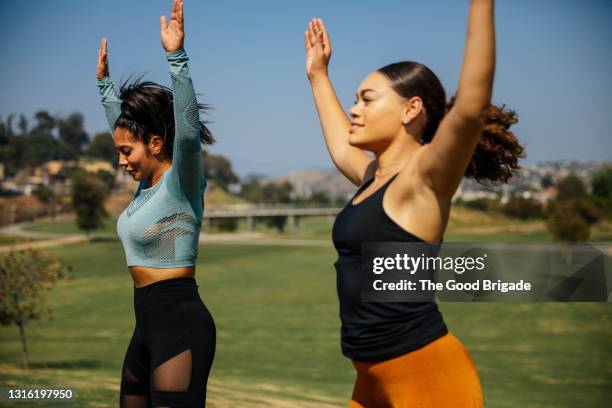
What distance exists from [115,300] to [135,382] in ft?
142

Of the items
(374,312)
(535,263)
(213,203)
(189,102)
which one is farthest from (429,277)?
(213,203)

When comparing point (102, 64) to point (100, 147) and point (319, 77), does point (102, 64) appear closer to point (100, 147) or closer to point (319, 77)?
point (319, 77)

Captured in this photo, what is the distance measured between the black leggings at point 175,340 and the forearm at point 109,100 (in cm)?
109

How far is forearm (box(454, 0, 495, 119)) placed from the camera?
246cm

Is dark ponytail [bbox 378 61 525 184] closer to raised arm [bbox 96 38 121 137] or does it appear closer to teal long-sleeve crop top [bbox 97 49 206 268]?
teal long-sleeve crop top [bbox 97 49 206 268]

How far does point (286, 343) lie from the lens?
107 ft

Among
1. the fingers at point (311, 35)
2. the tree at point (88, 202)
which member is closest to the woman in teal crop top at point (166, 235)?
the fingers at point (311, 35)

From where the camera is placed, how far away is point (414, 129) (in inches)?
118

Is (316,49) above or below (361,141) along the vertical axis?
above

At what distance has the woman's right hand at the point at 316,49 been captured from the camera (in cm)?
395

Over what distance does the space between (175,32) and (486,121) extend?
1.45 meters

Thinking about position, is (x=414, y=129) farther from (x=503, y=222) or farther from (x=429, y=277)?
(x=503, y=222)

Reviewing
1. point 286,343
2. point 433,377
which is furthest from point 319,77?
point 286,343

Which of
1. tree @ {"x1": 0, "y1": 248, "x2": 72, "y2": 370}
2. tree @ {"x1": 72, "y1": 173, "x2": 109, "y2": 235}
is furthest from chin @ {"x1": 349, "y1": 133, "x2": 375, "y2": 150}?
tree @ {"x1": 72, "y1": 173, "x2": 109, "y2": 235}
